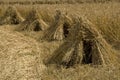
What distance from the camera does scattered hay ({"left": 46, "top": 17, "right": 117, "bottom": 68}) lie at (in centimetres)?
747

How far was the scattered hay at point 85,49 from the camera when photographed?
24.5 feet

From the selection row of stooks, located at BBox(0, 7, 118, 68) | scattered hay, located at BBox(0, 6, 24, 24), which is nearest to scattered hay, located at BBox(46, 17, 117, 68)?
row of stooks, located at BBox(0, 7, 118, 68)

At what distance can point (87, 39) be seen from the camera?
761 centimetres

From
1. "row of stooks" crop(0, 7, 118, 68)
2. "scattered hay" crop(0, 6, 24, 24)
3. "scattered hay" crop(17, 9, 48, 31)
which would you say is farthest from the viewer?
"scattered hay" crop(0, 6, 24, 24)

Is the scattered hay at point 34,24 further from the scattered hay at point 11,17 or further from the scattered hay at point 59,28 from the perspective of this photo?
the scattered hay at point 11,17

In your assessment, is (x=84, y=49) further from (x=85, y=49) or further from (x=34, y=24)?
(x=34, y=24)

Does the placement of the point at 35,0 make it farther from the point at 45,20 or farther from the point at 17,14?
the point at 45,20

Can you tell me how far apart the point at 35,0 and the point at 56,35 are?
1179 cm

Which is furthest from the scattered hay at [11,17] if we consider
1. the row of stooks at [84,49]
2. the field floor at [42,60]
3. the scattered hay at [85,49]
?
the scattered hay at [85,49]

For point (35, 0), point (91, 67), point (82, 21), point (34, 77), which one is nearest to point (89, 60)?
point (91, 67)

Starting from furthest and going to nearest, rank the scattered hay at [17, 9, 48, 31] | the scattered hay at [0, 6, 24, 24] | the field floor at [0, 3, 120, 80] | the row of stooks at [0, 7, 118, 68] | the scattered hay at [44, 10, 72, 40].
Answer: the scattered hay at [0, 6, 24, 24], the scattered hay at [17, 9, 48, 31], the scattered hay at [44, 10, 72, 40], the row of stooks at [0, 7, 118, 68], the field floor at [0, 3, 120, 80]

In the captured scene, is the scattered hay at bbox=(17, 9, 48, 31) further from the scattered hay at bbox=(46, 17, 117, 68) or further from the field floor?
the scattered hay at bbox=(46, 17, 117, 68)

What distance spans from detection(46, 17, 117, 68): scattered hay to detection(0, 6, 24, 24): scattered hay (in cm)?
800

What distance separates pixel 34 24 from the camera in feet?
42.6
